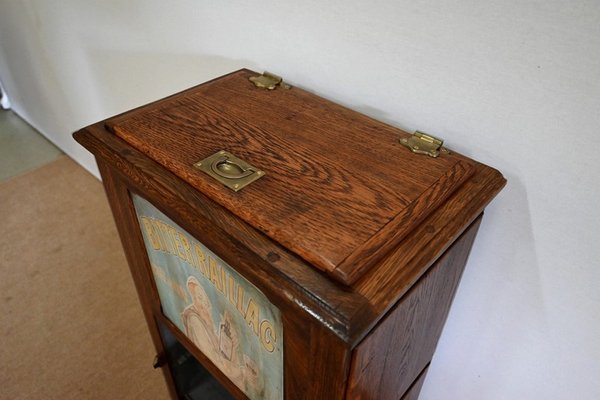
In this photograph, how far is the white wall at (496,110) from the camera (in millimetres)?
496

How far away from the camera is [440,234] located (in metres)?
0.47

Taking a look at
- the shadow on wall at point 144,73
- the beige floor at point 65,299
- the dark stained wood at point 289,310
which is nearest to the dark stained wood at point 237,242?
the dark stained wood at point 289,310

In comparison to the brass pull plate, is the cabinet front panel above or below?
below

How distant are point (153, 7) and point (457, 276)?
92cm

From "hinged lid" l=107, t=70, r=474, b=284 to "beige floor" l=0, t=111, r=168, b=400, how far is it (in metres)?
0.97

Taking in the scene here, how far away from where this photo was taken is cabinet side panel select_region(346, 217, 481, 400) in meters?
0.45

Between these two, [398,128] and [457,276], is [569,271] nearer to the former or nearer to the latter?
[457,276]

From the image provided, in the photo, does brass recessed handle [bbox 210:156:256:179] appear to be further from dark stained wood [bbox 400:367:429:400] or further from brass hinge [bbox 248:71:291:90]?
dark stained wood [bbox 400:367:429:400]

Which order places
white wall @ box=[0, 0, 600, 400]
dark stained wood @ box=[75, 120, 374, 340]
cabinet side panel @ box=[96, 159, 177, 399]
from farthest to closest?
cabinet side panel @ box=[96, 159, 177, 399]
white wall @ box=[0, 0, 600, 400]
dark stained wood @ box=[75, 120, 374, 340]

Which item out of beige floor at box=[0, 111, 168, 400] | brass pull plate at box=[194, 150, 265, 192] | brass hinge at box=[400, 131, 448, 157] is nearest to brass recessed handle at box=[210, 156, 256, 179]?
brass pull plate at box=[194, 150, 265, 192]

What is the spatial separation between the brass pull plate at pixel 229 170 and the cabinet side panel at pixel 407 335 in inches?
8.9

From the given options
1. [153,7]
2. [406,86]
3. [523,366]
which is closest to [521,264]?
[523,366]

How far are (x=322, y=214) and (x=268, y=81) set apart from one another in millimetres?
369

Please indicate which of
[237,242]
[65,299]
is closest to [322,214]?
[237,242]
